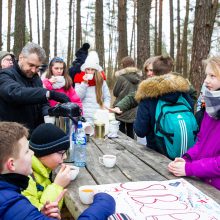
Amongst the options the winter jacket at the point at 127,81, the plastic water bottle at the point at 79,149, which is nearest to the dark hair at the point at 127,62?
Answer: the winter jacket at the point at 127,81

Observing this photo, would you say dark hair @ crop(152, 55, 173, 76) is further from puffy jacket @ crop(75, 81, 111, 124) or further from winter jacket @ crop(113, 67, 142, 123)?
winter jacket @ crop(113, 67, 142, 123)

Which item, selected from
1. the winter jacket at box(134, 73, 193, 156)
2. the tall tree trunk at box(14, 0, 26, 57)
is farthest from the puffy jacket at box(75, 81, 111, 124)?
the tall tree trunk at box(14, 0, 26, 57)

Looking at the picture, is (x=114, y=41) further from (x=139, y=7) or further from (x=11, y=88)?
(x=11, y=88)

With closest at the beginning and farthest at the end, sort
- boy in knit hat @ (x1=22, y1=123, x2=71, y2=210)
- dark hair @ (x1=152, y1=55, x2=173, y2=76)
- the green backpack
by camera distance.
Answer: boy in knit hat @ (x1=22, y1=123, x2=71, y2=210) < the green backpack < dark hair @ (x1=152, y1=55, x2=173, y2=76)

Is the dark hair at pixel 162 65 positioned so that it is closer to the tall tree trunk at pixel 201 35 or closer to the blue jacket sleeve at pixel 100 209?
the blue jacket sleeve at pixel 100 209

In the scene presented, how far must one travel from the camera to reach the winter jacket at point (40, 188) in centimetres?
204

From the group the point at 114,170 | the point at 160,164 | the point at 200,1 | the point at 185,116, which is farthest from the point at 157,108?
the point at 200,1

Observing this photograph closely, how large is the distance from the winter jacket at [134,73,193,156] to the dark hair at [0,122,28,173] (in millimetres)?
1517

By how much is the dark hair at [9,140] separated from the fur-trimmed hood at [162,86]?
152cm

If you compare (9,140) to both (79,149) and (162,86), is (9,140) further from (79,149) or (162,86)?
(162,86)

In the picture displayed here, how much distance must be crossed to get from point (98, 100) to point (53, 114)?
7.10ft

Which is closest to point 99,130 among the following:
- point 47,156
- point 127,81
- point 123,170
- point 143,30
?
point 123,170

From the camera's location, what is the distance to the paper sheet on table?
1.81m

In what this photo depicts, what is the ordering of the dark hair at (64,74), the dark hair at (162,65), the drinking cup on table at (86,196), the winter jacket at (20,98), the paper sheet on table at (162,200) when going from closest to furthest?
the paper sheet on table at (162,200) < the drinking cup on table at (86,196) < the winter jacket at (20,98) < the dark hair at (162,65) < the dark hair at (64,74)
